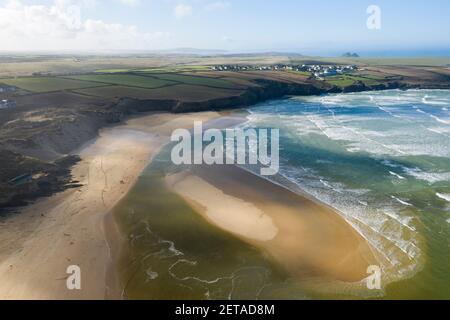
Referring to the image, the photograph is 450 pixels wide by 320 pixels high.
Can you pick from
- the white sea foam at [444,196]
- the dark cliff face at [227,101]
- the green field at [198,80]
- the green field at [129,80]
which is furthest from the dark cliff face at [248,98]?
the white sea foam at [444,196]

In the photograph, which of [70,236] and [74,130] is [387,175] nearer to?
[70,236]

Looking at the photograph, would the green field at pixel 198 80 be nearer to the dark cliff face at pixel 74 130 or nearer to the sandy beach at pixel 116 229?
the dark cliff face at pixel 74 130

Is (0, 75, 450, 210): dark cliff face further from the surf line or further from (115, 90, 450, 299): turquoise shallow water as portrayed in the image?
the surf line

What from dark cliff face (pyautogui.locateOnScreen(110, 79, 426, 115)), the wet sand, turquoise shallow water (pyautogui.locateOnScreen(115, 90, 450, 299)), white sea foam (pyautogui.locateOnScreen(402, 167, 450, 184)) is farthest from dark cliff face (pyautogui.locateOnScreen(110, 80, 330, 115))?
white sea foam (pyautogui.locateOnScreen(402, 167, 450, 184))
